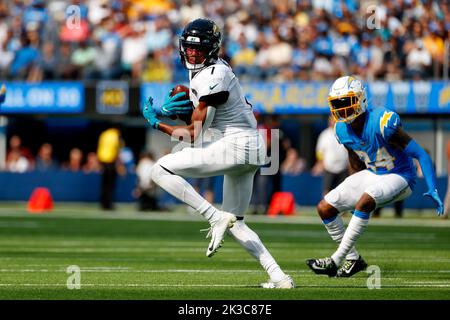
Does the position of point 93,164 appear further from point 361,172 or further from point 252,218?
point 361,172

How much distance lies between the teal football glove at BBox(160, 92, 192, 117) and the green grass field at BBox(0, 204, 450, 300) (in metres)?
1.42

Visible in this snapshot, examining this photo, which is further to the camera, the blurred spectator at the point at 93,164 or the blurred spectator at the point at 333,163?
the blurred spectator at the point at 93,164

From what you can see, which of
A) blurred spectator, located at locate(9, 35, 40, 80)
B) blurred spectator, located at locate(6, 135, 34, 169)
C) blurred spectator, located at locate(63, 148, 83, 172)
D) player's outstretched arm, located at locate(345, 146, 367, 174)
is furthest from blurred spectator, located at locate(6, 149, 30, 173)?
player's outstretched arm, located at locate(345, 146, 367, 174)

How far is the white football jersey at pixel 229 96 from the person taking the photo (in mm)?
8695

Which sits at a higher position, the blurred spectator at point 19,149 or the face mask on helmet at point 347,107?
the face mask on helmet at point 347,107

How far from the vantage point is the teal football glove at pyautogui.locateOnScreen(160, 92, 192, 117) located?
351 inches

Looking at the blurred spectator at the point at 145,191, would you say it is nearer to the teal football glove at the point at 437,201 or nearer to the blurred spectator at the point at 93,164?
the blurred spectator at the point at 93,164

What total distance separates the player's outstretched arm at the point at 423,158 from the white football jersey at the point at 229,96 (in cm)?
146

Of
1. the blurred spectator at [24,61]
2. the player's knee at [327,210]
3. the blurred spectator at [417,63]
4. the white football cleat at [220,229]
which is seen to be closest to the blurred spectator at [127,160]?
the blurred spectator at [24,61]

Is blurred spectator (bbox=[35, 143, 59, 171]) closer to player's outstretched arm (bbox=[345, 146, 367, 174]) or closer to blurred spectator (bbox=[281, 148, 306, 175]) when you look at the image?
blurred spectator (bbox=[281, 148, 306, 175])

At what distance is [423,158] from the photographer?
9.47 metres

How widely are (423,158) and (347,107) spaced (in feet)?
2.86

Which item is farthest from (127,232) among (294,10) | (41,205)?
(294,10)

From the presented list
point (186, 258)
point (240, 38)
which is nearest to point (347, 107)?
point (186, 258)
